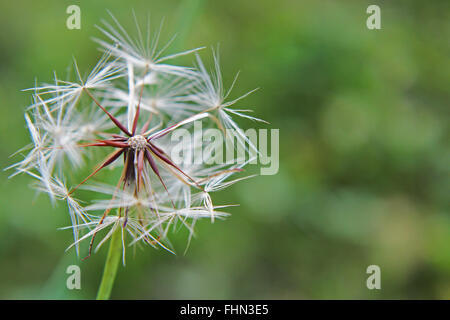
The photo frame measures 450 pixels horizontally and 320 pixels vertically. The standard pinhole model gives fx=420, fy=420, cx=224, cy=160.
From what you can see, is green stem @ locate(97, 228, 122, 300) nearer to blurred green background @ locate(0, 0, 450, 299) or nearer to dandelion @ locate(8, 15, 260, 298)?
A: dandelion @ locate(8, 15, 260, 298)

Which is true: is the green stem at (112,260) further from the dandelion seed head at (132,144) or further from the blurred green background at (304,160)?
the blurred green background at (304,160)

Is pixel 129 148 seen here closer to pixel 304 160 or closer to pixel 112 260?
pixel 112 260

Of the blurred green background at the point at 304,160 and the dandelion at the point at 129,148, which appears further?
the blurred green background at the point at 304,160

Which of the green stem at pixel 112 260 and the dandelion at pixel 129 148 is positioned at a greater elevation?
the dandelion at pixel 129 148

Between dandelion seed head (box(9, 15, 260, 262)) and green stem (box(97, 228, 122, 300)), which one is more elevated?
dandelion seed head (box(9, 15, 260, 262))

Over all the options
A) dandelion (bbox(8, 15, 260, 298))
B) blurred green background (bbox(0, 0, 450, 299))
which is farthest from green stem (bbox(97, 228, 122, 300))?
blurred green background (bbox(0, 0, 450, 299))

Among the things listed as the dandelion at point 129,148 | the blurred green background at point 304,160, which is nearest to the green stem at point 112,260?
the dandelion at point 129,148

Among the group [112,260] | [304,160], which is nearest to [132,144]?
[112,260]
